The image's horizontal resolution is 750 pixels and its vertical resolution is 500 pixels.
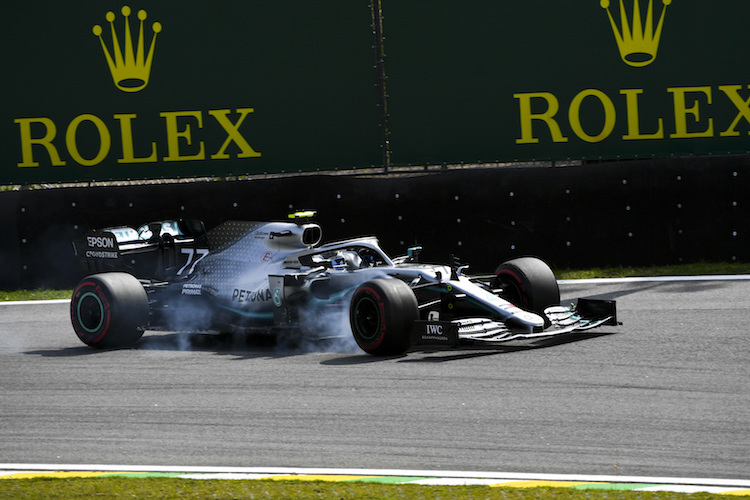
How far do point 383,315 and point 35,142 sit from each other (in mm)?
7467

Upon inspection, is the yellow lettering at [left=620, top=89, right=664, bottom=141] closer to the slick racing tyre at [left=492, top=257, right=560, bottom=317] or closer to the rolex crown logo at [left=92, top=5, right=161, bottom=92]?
the slick racing tyre at [left=492, top=257, right=560, bottom=317]

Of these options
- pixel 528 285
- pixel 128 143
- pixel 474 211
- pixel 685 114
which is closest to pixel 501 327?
pixel 528 285

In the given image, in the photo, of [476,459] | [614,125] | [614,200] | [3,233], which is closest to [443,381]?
[476,459]

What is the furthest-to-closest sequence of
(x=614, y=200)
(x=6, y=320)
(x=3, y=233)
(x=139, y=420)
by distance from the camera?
(x=3, y=233), (x=614, y=200), (x=6, y=320), (x=139, y=420)

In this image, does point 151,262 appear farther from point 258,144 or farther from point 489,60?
point 489,60

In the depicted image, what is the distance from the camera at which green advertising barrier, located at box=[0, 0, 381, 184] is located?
1355cm

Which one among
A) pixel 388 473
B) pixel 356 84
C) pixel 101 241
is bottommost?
pixel 388 473

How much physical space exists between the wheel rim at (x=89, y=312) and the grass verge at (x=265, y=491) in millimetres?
4025

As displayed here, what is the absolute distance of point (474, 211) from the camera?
12609 millimetres

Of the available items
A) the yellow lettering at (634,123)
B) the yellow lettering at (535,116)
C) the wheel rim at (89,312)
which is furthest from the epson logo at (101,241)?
the yellow lettering at (634,123)

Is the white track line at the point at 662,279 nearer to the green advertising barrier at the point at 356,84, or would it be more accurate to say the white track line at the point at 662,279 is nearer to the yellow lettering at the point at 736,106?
the green advertising barrier at the point at 356,84

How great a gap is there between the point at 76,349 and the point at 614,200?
20.7ft

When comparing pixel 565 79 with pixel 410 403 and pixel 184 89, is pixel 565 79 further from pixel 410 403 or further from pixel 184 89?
pixel 410 403

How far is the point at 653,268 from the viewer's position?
40.5 feet
